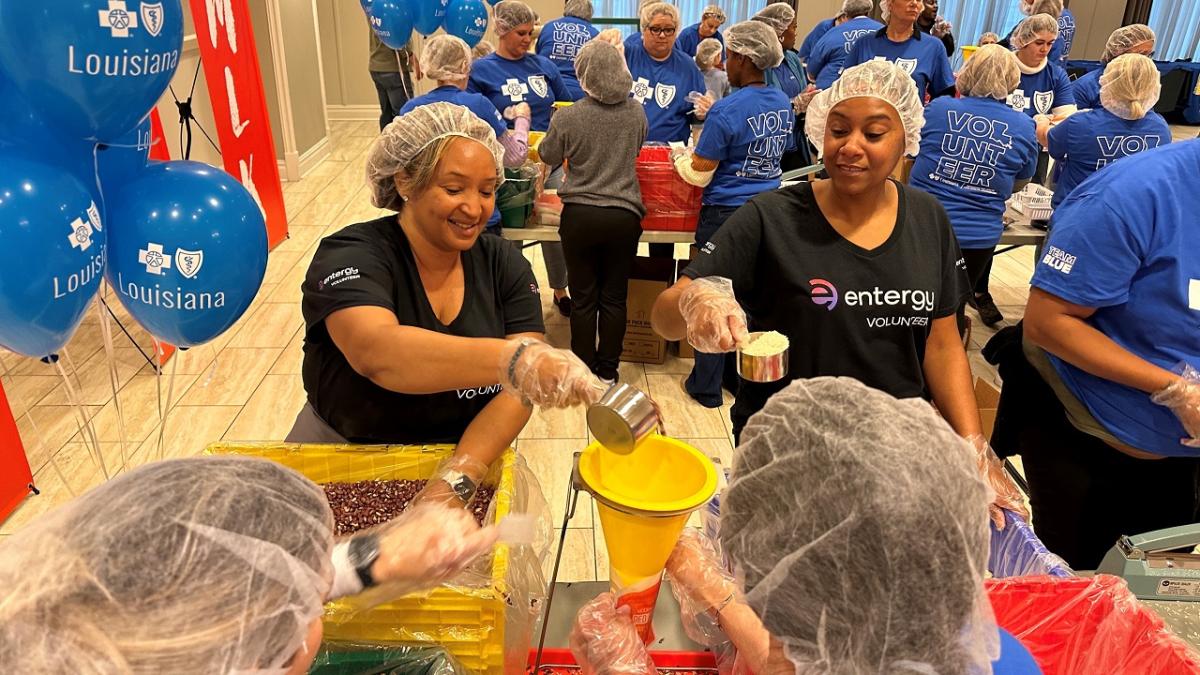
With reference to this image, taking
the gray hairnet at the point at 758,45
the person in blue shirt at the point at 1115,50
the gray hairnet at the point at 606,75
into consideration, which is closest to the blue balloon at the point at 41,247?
the gray hairnet at the point at 606,75

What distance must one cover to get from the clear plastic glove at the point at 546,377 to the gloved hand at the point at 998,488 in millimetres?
813

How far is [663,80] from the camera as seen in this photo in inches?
173

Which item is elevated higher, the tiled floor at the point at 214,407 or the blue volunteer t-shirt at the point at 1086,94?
the blue volunteer t-shirt at the point at 1086,94

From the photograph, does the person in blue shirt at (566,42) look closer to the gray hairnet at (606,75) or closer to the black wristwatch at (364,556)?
the gray hairnet at (606,75)

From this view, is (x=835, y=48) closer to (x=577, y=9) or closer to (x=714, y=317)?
(x=577, y=9)

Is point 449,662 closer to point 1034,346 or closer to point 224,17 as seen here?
point 1034,346

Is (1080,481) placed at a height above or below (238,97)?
below

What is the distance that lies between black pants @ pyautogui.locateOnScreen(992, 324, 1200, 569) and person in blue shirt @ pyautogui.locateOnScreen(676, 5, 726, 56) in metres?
4.75

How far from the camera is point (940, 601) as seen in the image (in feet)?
2.52

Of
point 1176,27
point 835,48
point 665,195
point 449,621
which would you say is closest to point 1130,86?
point 665,195

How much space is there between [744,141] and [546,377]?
226 centimetres

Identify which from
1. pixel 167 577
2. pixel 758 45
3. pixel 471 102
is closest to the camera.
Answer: pixel 167 577

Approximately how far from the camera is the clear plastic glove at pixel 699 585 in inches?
47.7


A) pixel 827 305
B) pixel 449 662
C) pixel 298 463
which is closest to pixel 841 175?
pixel 827 305
